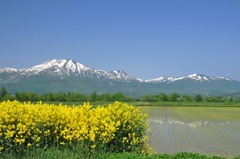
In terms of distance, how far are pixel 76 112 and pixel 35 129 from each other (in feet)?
4.53

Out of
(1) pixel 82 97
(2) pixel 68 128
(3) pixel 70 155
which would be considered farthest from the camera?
(1) pixel 82 97

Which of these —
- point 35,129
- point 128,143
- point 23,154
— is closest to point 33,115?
point 35,129

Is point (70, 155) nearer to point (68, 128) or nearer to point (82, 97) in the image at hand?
point (68, 128)

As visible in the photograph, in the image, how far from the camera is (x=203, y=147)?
21.6 metres

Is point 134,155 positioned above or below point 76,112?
below

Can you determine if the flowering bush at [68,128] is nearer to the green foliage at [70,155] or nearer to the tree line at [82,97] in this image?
the green foliage at [70,155]

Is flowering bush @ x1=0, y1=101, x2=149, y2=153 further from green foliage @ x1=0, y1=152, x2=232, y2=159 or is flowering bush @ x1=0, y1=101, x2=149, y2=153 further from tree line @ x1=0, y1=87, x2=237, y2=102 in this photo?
tree line @ x1=0, y1=87, x2=237, y2=102

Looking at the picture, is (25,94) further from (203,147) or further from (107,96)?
(203,147)

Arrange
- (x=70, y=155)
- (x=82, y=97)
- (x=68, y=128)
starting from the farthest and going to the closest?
(x=82, y=97)
(x=68, y=128)
(x=70, y=155)

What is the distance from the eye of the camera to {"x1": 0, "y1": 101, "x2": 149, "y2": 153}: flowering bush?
10.6 meters

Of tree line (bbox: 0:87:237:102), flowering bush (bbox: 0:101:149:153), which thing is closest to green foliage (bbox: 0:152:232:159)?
flowering bush (bbox: 0:101:149:153)

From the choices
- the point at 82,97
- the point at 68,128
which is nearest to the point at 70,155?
the point at 68,128

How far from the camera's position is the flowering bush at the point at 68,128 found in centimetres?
1062

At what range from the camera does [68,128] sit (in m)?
11.3
